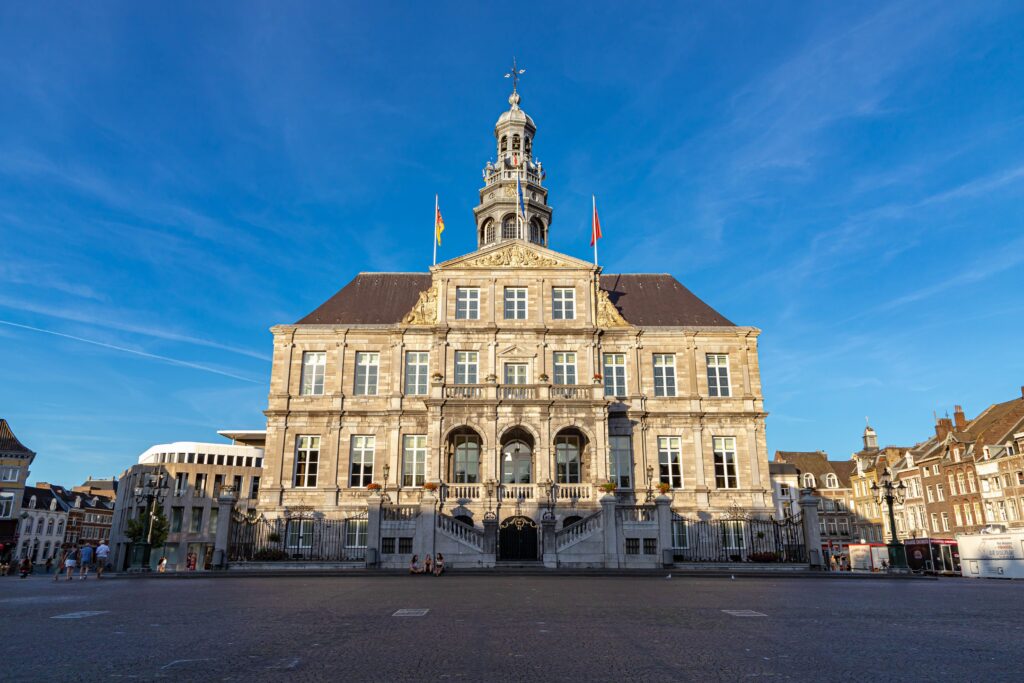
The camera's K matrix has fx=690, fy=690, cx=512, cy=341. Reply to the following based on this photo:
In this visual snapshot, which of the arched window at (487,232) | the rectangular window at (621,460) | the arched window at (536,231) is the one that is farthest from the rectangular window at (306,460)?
the arched window at (536,231)

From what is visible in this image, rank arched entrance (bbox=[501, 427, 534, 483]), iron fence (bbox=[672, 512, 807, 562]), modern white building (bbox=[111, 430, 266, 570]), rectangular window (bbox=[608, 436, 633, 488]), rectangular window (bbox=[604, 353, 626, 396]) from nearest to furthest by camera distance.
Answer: iron fence (bbox=[672, 512, 807, 562])
arched entrance (bbox=[501, 427, 534, 483])
rectangular window (bbox=[608, 436, 633, 488])
rectangular window (bbox=[604, 353, 626, 396])
modern white building (bbox=[111, 430, 266, 570])

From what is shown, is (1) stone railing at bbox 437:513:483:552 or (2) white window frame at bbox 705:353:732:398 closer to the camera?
(1) stone railing at bbox 437:513:483:552

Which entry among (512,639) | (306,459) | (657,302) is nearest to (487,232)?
(657,302)

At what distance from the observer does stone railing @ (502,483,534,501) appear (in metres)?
32.2

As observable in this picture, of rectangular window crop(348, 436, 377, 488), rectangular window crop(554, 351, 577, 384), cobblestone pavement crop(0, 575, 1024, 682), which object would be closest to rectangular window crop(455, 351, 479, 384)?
rectangular window crop(554, 351, 577, 384)

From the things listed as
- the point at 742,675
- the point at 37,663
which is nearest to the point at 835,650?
the point at 742,675

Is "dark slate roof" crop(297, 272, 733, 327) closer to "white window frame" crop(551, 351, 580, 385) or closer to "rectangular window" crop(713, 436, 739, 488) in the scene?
"white window frame" crop(551, 351, 580, 385)

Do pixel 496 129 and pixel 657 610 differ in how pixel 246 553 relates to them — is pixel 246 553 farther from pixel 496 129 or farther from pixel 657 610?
pixel 496 129

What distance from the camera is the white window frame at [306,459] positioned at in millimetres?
36719

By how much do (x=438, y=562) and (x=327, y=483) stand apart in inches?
621

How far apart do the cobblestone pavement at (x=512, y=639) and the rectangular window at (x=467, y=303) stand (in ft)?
85.8

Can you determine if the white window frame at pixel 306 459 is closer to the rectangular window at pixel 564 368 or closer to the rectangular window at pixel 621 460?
the rectangular window at pixel 564 368

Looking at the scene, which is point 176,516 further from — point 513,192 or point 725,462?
point 725,462

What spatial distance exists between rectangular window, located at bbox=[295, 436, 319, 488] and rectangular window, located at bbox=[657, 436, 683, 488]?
18.4 m
